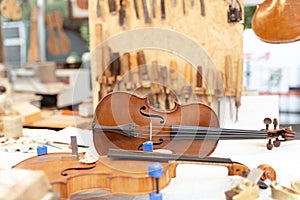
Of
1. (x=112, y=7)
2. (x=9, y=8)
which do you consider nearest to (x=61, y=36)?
(x=9, y=8)

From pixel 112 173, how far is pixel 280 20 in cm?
111

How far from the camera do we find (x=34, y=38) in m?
5.85

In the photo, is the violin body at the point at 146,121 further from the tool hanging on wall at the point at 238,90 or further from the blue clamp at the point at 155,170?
the tool hanging on wall at the point at 238,90

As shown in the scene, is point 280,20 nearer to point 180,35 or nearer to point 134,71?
point 180,35

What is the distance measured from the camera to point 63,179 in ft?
4.07

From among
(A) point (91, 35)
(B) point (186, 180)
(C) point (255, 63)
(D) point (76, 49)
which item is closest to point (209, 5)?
(A) point (91, 35)

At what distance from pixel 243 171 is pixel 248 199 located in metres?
0.18

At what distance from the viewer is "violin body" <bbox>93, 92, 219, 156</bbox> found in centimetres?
163

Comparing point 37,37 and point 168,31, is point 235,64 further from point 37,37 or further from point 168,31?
point 37,37

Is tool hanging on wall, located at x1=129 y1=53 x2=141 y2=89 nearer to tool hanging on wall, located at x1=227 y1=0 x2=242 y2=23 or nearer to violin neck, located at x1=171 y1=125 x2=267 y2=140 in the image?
tool hanging on wall, located at x1=227 y1=0 x2=242 y2=23

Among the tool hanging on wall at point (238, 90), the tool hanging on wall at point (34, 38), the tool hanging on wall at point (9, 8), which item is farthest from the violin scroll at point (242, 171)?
the tool hanging on wall at point (34, 38)

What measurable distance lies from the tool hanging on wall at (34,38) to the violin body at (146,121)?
4.25m

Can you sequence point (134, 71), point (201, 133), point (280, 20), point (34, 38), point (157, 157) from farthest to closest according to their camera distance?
point (34, 38)
point (134, 71)
point (280, 20)
point (201, 133)
point (157, 157)

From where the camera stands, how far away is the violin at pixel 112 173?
123 cm
